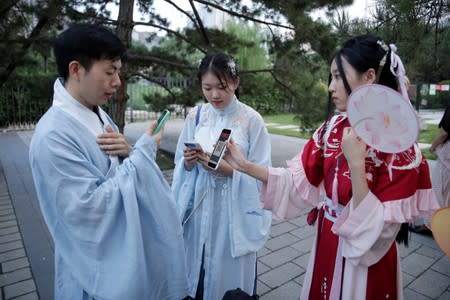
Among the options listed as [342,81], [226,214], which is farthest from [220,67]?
[226,214]

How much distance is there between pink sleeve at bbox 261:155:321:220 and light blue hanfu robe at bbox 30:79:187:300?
0.51m

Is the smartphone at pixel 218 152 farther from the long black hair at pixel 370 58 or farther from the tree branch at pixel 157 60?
the tree branch at pixel 157 60

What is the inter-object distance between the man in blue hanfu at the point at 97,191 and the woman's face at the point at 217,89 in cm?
63

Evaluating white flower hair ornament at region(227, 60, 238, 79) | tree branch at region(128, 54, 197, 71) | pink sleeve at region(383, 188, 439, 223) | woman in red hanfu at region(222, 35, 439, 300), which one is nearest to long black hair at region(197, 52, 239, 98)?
Result: white flower hair ornament at region(227, 60, 238, 79)

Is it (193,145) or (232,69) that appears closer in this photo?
(193,145)

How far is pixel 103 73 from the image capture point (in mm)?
1325

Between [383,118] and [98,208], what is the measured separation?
1090 mm

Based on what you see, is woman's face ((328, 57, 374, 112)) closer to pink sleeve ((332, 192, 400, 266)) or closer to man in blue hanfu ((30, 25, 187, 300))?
pink sleeve ((332, 192, 400, 266))

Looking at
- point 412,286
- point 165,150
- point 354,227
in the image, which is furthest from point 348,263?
point 165,150

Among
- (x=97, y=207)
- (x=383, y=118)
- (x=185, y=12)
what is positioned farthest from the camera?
(x=185, y=12)

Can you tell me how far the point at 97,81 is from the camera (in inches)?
52.2

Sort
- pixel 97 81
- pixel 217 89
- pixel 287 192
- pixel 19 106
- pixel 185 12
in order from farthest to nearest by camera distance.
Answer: pixel 19 106, pixel 185 12, pixel 217 89, pixel 287 192, pixel 97 81

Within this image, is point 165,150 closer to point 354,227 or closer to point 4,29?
point 4,29

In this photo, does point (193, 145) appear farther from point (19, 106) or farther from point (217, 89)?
point (19, 106)
